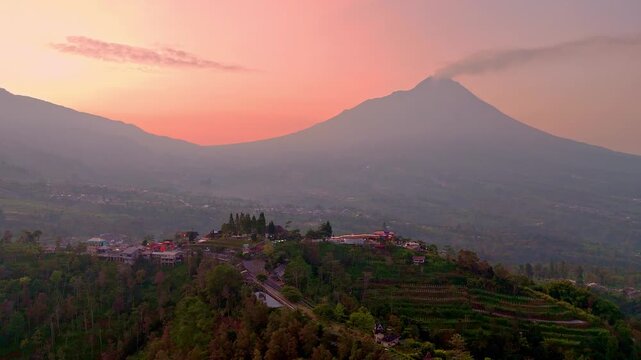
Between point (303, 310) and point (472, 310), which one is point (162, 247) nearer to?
point (303, 310)

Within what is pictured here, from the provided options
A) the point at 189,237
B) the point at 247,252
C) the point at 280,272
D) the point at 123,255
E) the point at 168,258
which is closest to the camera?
the point at 280,272

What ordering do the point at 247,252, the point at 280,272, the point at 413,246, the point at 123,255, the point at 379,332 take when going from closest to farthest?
the point at 379,332
the point at 280,272
the point at 247,252
the point at 123,255
the point at 413,246

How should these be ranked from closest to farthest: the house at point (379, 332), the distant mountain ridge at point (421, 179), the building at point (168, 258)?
the house at point (379, 332) < the building at point (168, 258) < the distant mountain ridge at point (421, 179)

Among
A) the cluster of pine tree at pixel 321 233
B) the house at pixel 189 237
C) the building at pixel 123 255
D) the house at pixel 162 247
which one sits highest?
the cluster of pine tree at pixel 321 233

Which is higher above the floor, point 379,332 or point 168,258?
point 168,258

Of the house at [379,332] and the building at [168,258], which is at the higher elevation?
the building at [168,258]

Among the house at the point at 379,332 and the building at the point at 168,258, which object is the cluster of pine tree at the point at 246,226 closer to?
the building at the point at 168,258

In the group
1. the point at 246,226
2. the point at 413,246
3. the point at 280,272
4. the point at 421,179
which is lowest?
the point at 280,272

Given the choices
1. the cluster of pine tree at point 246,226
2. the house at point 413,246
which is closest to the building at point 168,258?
the cluster of pine tree at point 246,226

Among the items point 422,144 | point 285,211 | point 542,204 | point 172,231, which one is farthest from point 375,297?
point 422,144

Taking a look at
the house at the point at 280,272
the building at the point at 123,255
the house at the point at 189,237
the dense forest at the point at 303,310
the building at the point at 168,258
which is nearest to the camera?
the dense forest at the point at 303,310

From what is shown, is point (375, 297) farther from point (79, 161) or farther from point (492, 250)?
point (79, 161)

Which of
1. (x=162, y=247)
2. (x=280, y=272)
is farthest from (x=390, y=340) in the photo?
(x=162, y=247)
